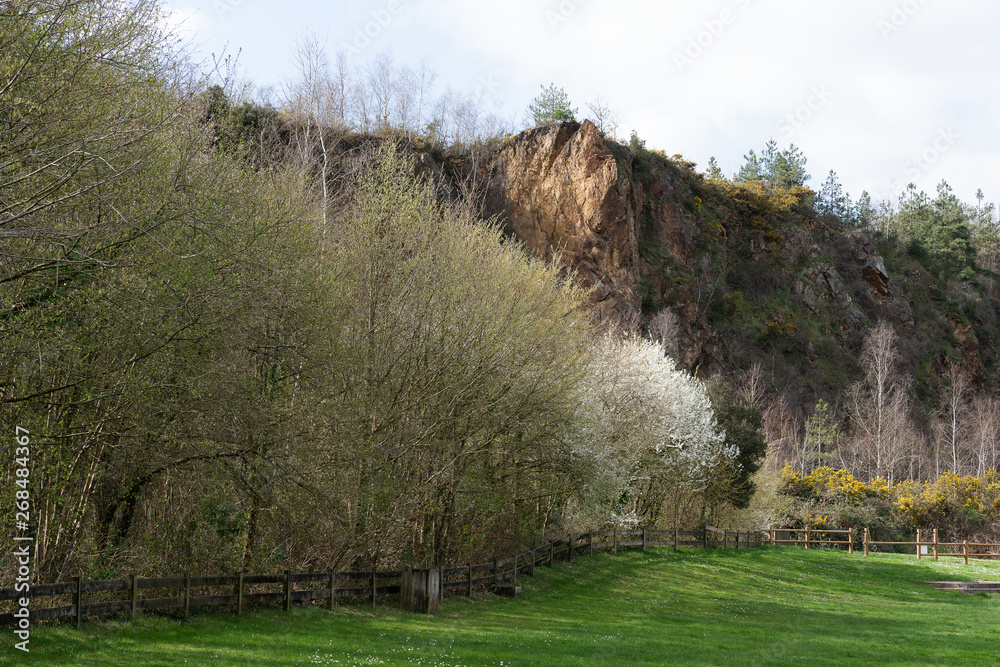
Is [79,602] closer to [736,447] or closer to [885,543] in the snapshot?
[736,447]

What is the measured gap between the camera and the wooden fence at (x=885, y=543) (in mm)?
36000

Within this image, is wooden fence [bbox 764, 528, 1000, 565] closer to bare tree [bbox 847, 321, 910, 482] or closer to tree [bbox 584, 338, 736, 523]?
tree [bbox 584, 338, 736, 523]

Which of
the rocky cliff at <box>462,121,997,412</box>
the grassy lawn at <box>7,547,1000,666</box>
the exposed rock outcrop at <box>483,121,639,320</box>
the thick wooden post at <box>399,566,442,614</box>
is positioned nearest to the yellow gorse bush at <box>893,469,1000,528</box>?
the grassy lawn at <box>7,547,1000,666</box>

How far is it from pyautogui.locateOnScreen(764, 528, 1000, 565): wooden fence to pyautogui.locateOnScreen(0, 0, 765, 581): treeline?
2209cm

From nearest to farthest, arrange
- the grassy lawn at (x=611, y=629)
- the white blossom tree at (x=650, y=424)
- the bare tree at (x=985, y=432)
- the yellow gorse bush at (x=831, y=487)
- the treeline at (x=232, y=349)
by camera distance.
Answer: the treeline at (x=232, y=349), the grassy lawn at (x=611, y=629), the white blossom tree at (x=650, y=424), the yellow gorse bush at (x=831, y=487), the bare tree at (x=985, y=432)

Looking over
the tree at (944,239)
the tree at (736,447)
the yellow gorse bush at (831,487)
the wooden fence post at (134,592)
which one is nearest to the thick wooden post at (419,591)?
the wooden fence post at (134,592)

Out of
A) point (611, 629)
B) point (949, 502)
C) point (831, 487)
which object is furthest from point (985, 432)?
point (611, 629)

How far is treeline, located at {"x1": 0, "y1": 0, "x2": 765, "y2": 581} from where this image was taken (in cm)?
851

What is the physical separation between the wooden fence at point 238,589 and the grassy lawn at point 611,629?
0.24 meters

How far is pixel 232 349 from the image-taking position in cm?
1127

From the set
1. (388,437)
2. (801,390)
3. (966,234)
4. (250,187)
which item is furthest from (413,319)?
(966,234)

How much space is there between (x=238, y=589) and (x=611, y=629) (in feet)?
21.7

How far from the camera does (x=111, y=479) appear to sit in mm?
10820

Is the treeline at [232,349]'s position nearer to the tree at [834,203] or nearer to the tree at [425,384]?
the tree at [425,384]
